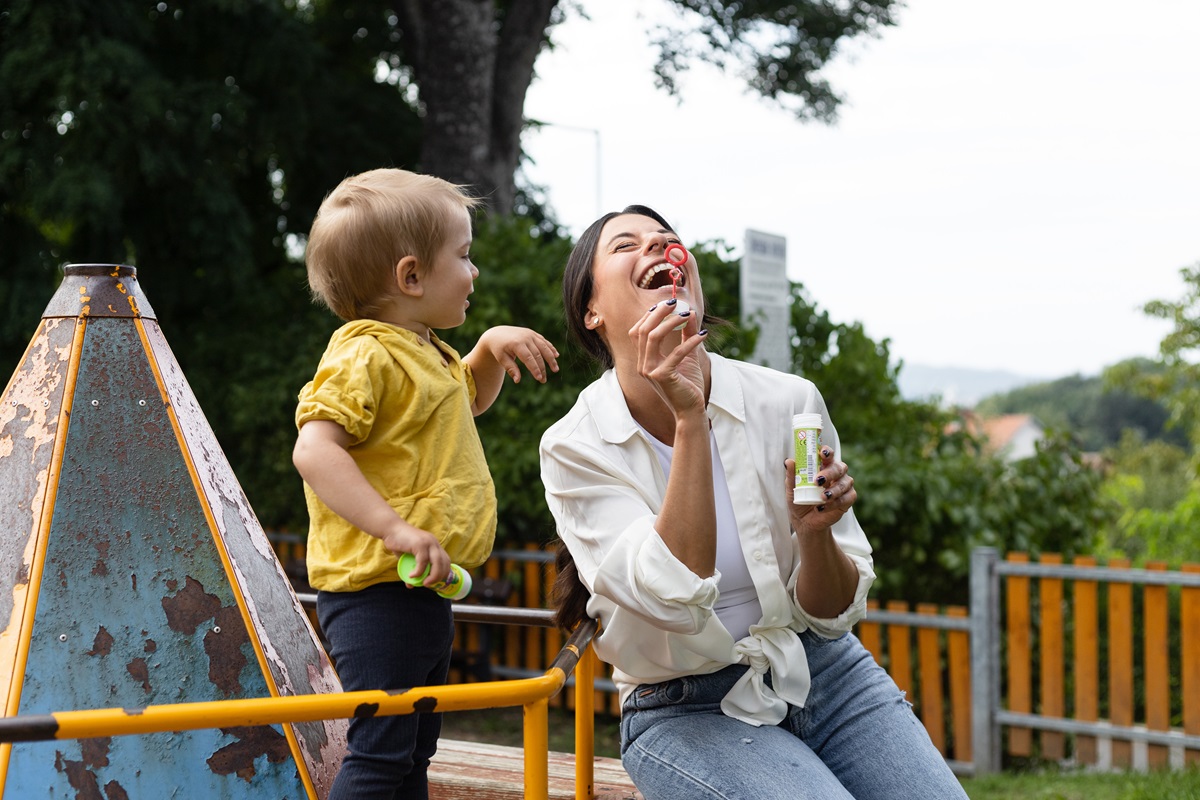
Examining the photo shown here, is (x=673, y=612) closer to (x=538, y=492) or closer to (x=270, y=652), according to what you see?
(x=270, y=652)

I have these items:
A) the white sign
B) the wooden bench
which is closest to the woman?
the wooden bench

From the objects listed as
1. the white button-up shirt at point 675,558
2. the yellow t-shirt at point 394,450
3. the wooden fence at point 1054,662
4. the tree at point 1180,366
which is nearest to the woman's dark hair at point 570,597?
the white button-up shirt at point 675,558

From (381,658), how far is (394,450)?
40cm

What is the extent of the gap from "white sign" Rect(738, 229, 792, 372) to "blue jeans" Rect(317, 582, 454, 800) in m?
4.29

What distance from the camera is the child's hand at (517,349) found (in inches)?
103

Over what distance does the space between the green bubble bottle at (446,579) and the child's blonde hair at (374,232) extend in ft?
2.03

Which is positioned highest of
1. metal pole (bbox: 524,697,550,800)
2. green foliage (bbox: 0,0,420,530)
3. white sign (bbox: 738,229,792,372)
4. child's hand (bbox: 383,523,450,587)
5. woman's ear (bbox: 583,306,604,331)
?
green foliage (bbox: 0,0,420,530)

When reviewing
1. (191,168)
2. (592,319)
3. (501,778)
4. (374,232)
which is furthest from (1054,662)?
(191,168)

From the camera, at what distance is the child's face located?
7.95 feet

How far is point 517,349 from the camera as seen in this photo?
8.61ft

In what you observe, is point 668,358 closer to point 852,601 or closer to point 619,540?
point 619,540

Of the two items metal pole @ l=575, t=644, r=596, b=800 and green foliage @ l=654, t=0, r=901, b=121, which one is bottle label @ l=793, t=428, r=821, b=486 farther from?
green foliage @ l=654, t=0, r=901, b=121

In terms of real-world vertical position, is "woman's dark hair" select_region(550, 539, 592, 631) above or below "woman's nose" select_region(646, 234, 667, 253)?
below

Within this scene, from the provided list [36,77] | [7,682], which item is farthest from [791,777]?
[36,77]
